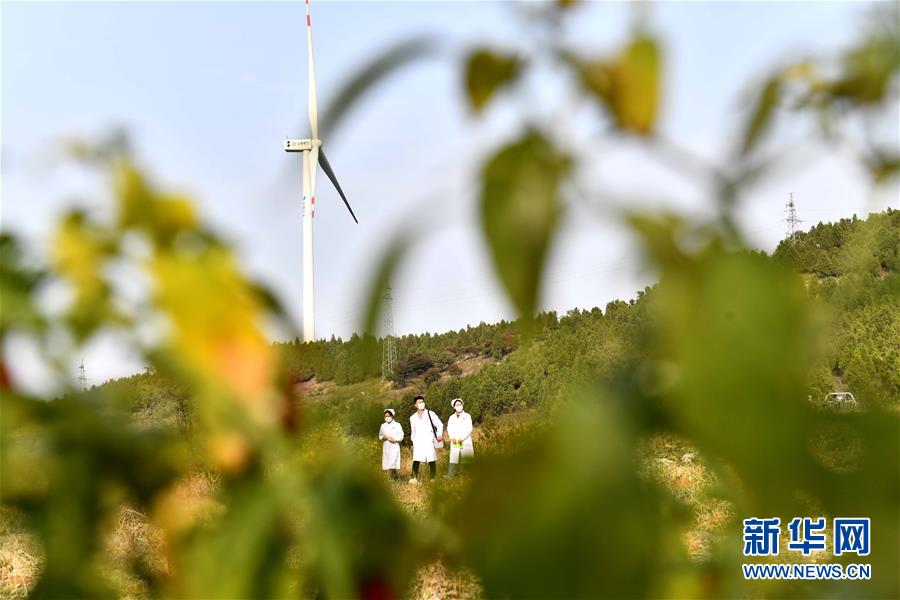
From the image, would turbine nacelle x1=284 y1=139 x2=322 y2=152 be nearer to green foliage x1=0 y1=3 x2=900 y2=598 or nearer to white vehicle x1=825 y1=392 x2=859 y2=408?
green foliage x1=0 y1=3 x2=900 y2=598

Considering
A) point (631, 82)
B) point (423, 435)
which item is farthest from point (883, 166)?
point (423, 435)

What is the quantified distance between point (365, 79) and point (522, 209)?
0.05 m

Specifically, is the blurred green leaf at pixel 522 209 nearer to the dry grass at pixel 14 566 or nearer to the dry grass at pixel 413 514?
the dry grass at pixel 413 514

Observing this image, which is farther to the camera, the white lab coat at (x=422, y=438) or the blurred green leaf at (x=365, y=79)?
the white lab coat at (x=422, y=438)

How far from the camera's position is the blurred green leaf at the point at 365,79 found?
0.19 m

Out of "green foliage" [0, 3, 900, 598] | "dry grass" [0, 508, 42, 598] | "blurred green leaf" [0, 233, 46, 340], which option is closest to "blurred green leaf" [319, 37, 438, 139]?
"green foliage" [0, 3, 900, 598]

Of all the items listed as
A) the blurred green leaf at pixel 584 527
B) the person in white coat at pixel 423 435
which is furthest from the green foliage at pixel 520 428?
the person in white coat at pixel 423 435

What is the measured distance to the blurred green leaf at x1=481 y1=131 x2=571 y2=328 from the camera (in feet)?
0.49

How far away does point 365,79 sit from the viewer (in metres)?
0.19

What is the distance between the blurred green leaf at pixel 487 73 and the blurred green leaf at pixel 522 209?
2 cm

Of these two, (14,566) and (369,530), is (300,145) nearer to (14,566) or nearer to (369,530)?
(369,530)

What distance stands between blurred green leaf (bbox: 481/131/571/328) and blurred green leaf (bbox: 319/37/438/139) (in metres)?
0.04

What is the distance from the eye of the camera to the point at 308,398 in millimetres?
229

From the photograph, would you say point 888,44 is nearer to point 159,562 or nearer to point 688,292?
point 688,292
